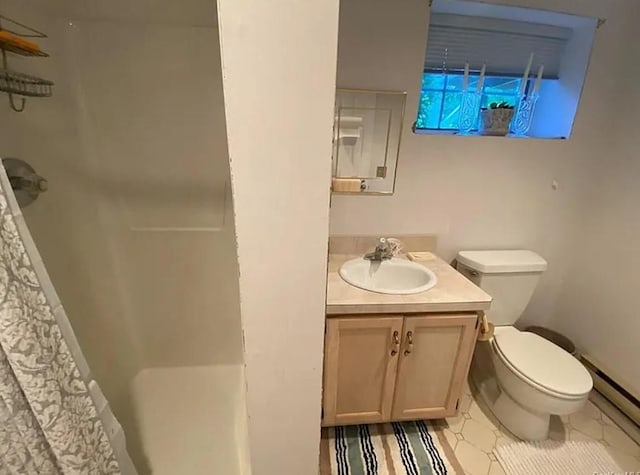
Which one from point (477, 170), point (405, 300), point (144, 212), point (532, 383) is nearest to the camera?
point (405, 300)

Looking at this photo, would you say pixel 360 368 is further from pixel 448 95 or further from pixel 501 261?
pixel 448 95

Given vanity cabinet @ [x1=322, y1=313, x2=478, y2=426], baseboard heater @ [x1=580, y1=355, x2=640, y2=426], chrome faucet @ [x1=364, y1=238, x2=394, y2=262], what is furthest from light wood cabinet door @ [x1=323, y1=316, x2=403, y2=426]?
baseboard heater @ [x1=580, y1=355, x2=640, y2=426]

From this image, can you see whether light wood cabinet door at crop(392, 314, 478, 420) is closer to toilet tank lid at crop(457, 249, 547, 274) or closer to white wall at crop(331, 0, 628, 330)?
toilet tank lid at crop(457, 249, 547, 274)

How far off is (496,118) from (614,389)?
1574mm

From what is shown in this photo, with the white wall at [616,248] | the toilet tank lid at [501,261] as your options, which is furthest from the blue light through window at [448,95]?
the toilet tank lid at [501,261]

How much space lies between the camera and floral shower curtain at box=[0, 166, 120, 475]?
0.67 m

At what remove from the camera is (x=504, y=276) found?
1646 millimetres

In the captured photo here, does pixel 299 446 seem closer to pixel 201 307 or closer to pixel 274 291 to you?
pixel 274 291

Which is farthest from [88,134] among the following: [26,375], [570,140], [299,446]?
[570,140]

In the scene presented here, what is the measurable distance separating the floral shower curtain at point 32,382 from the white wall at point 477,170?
121cm

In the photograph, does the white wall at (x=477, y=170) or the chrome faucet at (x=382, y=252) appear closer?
the white wall at (x=477, y=170)

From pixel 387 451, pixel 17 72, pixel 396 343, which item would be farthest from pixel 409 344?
pixel 17 72

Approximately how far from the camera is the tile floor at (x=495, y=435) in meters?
1.48

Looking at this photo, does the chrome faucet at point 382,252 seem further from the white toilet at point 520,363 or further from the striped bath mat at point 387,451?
the striped bath mat at point 387,451
